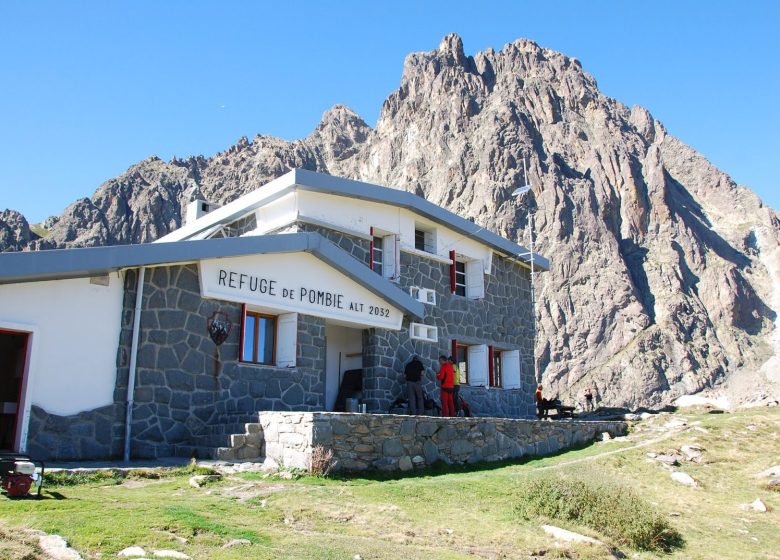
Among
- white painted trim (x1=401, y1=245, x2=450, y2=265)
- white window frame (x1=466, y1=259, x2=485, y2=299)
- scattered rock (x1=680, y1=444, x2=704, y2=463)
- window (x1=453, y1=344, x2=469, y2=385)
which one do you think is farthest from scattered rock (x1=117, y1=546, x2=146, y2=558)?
white window frame (x1=466, y1=259, x2=485, y2=299)

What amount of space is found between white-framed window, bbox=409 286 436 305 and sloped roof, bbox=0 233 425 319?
1171 mm

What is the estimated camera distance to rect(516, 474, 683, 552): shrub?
9.88 m

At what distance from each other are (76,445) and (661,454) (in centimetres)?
1213

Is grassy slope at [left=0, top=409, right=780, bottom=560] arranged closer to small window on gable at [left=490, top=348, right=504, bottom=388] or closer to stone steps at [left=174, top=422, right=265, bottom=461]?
stone steps at [left=174, top=422, right=265, bottom=461]

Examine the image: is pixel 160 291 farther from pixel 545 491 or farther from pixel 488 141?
pixel 488 141

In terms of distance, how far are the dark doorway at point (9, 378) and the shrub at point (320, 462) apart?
17.5ft

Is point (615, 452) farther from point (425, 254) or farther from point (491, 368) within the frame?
point (425, 254)

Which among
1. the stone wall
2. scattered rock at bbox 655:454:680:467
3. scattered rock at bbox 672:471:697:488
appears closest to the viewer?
scattered rock at bbox 672:471:697:488

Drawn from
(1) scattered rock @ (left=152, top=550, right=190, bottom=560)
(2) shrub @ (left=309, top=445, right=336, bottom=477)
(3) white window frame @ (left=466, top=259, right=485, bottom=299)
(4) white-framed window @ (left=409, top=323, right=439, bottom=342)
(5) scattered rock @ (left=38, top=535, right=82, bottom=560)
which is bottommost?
(1) scattered rock @ (left=152, top=550, right=190, bottom=560)

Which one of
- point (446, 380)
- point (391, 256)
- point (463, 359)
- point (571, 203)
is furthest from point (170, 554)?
point (571, 203)

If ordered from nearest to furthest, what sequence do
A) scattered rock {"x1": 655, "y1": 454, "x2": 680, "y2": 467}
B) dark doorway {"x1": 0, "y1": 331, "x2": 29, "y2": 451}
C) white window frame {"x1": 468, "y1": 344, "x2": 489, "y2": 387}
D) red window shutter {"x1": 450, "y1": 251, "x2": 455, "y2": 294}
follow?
dark doorway {"x1": 0, "y1": 331, "x2": 29, "y2": 451}, scattered rock {"x1": 655, "y1": 454, "x2": 680, "y2": 467}, red window shutter {"x1": 450, "y1": 251, "x2": 455, "y2": 294}, white window frame {"x1": 468, "y1": 344, "x2": 489, "y2": 387}

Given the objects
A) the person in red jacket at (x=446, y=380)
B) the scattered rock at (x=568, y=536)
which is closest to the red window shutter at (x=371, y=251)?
the person in red jacket at (x=446, y=380)

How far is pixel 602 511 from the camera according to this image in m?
10.3

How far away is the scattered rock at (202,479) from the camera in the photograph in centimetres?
1050
